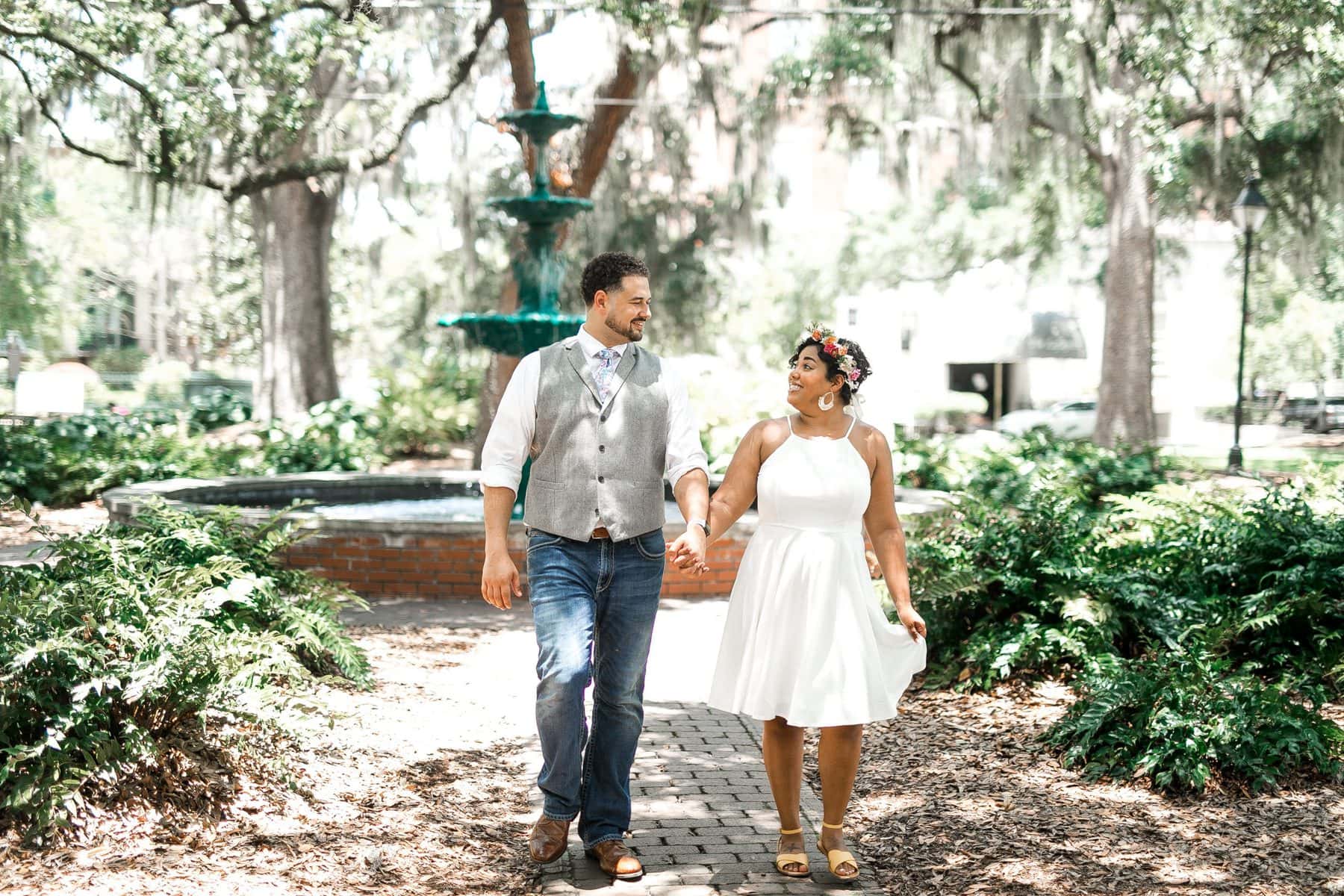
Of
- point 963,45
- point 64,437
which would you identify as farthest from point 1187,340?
point 64,437

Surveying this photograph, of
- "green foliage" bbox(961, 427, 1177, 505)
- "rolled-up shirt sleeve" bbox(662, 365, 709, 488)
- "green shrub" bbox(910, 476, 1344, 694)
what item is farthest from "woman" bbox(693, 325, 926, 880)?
"green foliage" bbox(961, 427, 1177, 505)

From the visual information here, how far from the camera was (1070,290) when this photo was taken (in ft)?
136

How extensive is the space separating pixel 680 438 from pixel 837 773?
1179 millimetres

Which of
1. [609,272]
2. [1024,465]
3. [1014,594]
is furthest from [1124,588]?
[1024,465]

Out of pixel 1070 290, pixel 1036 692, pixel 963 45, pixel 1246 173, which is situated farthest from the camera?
pixel 1070 290

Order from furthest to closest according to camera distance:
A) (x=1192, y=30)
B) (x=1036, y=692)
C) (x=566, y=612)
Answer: (x=1192, y=30)
(x=1036, y=692)
(x=566, y=612)

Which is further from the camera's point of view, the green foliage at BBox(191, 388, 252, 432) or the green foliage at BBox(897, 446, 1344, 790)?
the green foliage at BBox(191, 388, 252, 432)

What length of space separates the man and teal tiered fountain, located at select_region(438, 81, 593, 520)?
5.58 metres

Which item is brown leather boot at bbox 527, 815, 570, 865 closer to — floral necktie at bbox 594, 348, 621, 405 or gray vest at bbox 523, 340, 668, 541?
gray vest at bbox 523, 340, 668, 541

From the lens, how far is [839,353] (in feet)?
14.4

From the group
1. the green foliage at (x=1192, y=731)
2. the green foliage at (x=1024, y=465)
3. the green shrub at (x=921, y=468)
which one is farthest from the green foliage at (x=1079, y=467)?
the green foliage at (x=1192, y=731)

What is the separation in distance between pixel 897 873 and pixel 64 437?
557 inches

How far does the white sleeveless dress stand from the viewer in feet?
13.9

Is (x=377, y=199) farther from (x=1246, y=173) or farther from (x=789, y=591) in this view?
(x=789, y=591)
